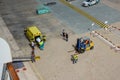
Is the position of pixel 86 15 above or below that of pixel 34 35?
below

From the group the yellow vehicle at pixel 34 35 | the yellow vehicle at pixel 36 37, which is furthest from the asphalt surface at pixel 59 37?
the yellow vehicle at pixel 34 35

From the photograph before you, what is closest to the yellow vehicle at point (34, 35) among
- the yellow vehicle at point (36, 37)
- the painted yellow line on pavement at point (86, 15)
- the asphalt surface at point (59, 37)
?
the yellow vehicle at point (36, 37)

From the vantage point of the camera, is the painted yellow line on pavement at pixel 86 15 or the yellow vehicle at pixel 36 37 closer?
the yellow vehicle at pixel 36 37

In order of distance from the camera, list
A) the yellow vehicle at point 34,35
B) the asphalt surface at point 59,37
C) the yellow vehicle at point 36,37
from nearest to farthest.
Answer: the asphalt surface at point 59,37 < the yellow vehicle at point 36,37 < the yellow vehicle at point 34,35

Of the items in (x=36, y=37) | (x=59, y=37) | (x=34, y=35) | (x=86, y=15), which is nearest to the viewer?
(x=34, y=35)

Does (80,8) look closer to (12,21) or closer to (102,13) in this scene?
(102,13)

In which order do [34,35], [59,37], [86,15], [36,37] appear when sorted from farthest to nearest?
[86,15] < [59,37] < [36,37] < [34,35]

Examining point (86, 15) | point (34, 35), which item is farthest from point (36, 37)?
point (86, 15)

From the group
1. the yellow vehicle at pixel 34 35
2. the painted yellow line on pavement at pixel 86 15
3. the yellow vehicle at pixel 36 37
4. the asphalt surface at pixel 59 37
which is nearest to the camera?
the asphalt surface at pixel 59 37

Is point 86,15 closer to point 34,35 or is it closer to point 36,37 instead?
point 36,37

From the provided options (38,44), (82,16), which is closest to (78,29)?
(82,16)

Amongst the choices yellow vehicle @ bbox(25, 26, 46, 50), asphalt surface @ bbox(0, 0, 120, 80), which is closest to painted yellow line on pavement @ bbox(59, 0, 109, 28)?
asphalt surface @ bbox(0, 0, 120, 80)

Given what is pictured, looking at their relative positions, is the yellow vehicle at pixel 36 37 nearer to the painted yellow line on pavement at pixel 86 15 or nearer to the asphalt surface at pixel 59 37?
the asphalt surface at pixel 59 37

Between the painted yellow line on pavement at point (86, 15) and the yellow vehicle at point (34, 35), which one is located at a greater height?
the yellow vehicle at point (34, 35)
